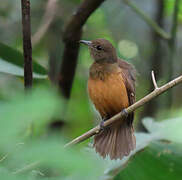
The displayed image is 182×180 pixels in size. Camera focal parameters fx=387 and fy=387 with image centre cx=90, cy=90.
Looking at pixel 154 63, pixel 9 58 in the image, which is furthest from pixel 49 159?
pixel 154 63

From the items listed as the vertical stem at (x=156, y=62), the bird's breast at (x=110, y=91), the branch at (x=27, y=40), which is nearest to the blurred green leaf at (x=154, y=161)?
the branch at (x=27, y=40)

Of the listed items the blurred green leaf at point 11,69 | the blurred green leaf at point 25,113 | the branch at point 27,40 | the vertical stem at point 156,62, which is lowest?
the vertical stem at point 156,62

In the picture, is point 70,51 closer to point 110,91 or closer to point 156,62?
point 110,91

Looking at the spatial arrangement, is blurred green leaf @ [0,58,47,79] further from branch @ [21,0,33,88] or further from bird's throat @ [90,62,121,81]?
bird's throat @ [90,62,121,81]

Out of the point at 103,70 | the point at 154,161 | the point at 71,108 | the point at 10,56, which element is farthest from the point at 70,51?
the point at 154,161

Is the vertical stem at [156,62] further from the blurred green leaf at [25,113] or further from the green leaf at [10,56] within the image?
the blurred green leaf at [25,113]

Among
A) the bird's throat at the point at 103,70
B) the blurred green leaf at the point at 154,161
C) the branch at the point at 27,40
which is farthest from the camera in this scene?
the bird's throat at the point at 103,70

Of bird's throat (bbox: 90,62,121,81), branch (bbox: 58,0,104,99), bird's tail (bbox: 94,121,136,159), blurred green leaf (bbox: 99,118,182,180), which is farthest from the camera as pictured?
bird's throat (bbox: 90,62,121,81)

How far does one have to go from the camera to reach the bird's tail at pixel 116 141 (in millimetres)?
2920

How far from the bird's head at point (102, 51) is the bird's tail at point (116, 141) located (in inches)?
24.8

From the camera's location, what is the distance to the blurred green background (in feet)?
2.43

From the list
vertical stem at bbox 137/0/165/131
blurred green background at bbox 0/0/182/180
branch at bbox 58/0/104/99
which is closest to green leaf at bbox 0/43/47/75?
blurred green background at bbox 0/0/182/180

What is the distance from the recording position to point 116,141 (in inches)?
136

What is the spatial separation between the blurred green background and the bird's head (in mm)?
495
